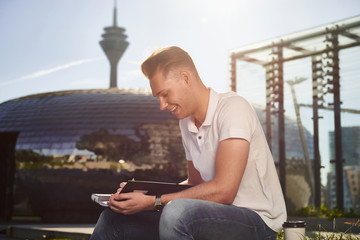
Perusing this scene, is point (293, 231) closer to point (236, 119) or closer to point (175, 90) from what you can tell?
point (236, 119)

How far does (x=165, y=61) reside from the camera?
2.92 m

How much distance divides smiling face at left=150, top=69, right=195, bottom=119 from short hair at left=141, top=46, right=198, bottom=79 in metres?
0.03

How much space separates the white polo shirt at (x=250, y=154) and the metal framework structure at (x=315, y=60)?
1269 centimetres

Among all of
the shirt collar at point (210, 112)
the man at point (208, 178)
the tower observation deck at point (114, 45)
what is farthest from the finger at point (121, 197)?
the tower observation deck at point (114, 45)

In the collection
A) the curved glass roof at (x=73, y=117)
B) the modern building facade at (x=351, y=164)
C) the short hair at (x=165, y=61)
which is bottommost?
the modern building facade at (x=351, y=164)

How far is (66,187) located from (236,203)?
53.4 feet

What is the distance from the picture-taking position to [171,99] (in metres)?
2.98

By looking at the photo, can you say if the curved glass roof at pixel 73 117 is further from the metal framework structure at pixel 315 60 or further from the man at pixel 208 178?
the man at pixel 208 178

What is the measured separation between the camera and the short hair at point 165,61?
9.59 ft

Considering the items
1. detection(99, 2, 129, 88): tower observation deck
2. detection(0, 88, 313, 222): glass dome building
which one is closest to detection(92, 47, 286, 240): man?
detection(0, 88, 313, 222): glass dome building

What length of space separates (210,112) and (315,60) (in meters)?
14.6

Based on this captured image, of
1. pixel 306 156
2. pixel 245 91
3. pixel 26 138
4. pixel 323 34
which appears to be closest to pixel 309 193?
pixel 306 156

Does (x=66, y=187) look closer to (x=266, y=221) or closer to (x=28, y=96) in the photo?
(x=28, y=96)

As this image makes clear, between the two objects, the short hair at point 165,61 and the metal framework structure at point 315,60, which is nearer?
the short hair at point 165,61
